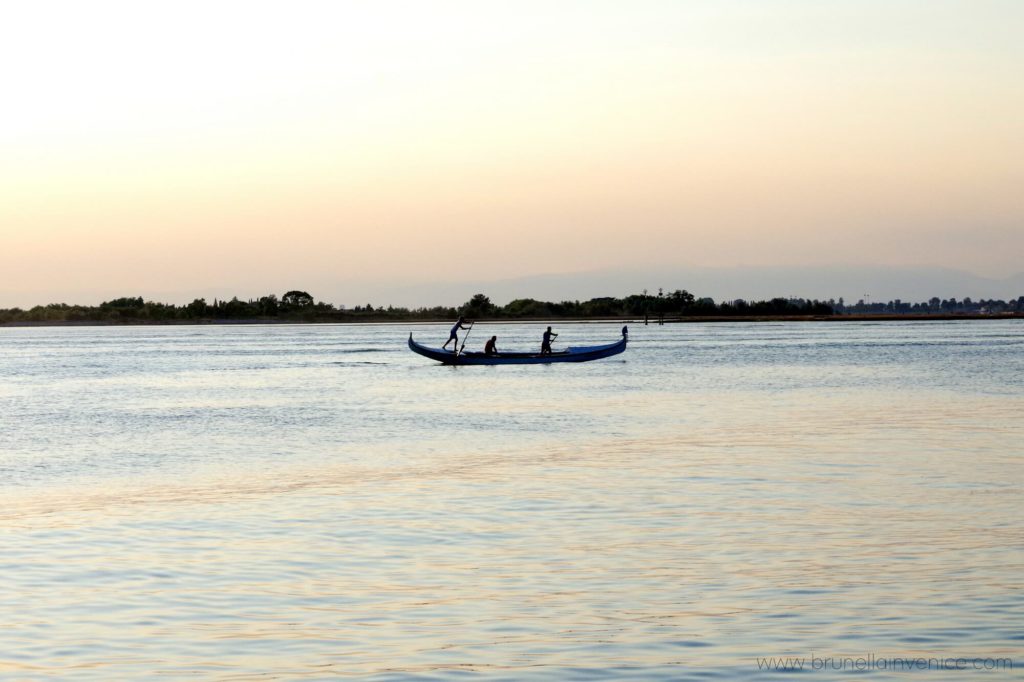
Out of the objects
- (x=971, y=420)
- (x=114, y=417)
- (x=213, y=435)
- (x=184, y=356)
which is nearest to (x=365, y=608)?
(x=213, y=435)

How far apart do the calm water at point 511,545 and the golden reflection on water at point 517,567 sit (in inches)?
1.9

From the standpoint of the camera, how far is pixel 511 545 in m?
15.1

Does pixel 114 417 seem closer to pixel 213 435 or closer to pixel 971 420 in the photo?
pixel 213 435

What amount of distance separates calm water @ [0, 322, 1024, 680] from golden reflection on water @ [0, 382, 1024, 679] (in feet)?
0.16

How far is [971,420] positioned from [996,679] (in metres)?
25.3

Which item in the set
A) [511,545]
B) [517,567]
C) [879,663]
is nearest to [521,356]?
[511,545]

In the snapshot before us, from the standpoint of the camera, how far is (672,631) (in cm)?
1078

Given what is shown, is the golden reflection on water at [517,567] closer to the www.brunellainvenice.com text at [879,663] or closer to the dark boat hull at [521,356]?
the www.brunellainvenice.com text at [879,663]

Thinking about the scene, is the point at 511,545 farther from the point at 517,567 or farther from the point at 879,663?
the point at 879,663

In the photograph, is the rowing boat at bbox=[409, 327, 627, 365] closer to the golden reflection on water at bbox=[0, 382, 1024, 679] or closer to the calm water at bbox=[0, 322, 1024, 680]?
the calm water at bbox=[0, 322, 1024, 680]

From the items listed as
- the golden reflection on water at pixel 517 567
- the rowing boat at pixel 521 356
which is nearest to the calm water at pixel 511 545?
the golden reflection on water at pixel 517 567

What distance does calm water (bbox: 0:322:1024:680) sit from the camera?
1036 centimetres

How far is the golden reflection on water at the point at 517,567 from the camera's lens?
10.3m

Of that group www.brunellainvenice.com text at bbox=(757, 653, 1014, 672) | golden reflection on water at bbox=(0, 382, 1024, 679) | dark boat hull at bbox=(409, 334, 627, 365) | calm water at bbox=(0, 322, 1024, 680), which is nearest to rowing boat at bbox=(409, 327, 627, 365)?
dark boat hull at bbox=(409, 334, 627, 365)
